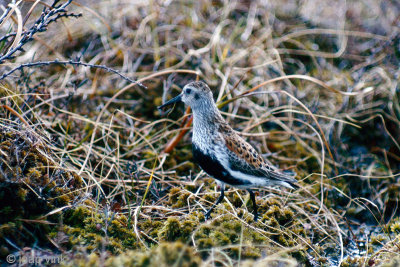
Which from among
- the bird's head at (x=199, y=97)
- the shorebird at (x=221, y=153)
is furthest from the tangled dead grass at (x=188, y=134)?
the bird's head at (x=199, y=97)

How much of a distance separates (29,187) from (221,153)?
5.28ft

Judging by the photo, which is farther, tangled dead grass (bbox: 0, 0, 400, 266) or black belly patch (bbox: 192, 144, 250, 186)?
black belly patch (bbox: 192, 144, 250, 186)

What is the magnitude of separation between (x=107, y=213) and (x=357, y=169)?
292 cm

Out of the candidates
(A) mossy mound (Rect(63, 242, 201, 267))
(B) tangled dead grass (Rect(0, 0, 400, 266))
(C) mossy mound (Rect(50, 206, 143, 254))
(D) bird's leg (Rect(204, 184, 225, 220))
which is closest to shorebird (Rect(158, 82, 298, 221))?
(D) bird's leg (Rect(204, 184, 225, 220))

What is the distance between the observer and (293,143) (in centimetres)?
507

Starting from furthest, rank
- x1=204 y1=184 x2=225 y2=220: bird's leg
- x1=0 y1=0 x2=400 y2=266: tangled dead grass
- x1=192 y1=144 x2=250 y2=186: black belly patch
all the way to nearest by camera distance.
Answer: x1=204 y1=184 x2=225 y2=220: bird's leg, x1=192 y1=144 x2=250 y2=186: black belly patch, x1=0 y1=0 x2=400 y2=266: tangled dead grass

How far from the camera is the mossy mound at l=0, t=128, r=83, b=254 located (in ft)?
9.66

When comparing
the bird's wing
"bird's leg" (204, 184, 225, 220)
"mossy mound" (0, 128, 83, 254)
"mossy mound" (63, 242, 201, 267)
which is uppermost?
"mossy mound" (0, 128, 83, 254)

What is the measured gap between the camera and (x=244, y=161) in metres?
3.55

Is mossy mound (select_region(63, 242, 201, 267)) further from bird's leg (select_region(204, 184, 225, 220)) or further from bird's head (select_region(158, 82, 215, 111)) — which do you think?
bird's head (select_region(158, 82, 215, 111))

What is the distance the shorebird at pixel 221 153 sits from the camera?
344 cm

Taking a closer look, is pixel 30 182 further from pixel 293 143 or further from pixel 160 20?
pixel 160 20

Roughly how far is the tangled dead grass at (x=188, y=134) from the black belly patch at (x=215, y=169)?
1.16ft

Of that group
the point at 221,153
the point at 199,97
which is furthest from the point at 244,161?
the point at 199,97
